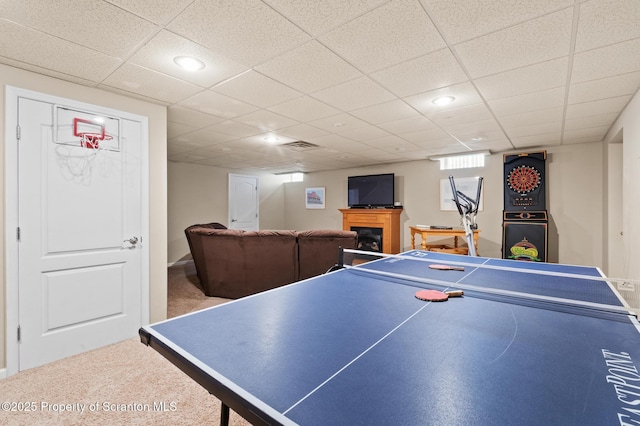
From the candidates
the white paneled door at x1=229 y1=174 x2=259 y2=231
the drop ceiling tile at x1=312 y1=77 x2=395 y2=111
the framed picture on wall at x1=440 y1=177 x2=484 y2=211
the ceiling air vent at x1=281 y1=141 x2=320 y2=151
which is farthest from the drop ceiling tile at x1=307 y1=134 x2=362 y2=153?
the white paneled door at x1=229 y1=174 x2=259 y2=231

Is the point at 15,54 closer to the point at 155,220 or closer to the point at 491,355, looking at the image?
the point at 155,220

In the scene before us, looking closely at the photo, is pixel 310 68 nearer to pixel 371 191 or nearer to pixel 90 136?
pixel 90 136

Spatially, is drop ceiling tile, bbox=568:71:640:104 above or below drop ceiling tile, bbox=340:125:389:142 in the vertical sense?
below

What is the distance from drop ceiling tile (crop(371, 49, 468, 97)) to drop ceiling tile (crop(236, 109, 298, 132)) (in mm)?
1408

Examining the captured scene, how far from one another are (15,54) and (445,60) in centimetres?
311

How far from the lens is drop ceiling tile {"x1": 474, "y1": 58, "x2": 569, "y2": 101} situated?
227 cm

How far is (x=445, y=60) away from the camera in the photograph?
7.21ft

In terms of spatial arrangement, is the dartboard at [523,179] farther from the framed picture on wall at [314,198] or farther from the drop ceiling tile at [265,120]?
the framed picture on wall at [314,198]

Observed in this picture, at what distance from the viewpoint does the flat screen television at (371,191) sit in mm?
6887

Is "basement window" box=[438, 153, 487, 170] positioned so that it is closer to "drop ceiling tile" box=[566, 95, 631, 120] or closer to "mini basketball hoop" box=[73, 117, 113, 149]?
"drop ceiling tile" box=[566, 95, 631, 120]

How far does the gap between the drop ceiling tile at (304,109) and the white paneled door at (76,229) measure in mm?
A: 1448

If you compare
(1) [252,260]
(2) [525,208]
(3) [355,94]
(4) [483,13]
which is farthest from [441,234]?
(4) [483,13]

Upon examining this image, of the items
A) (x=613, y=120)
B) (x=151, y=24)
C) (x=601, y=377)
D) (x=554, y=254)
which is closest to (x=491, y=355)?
(x=601, y=377)

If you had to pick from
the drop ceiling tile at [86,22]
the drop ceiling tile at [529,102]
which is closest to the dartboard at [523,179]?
the drop ceiling tile at [529,102]
